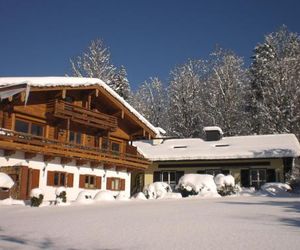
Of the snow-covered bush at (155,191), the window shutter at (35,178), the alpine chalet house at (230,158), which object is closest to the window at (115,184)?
the snow-covered bush at (155,191)

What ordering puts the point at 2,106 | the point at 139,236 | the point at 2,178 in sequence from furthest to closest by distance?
1. the point at 2,106
2. the point at 2,178
3. the point at 139,236

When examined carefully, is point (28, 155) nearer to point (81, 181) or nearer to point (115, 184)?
point (81, 181)

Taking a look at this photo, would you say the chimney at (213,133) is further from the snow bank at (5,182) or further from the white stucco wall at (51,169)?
the snow bank at (5,182)

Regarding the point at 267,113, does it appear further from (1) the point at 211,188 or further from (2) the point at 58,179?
(2) the point at 58,179

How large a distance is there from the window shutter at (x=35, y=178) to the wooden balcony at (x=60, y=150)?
3.46ft

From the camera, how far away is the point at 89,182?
1056 inches

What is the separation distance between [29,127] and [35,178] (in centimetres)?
283

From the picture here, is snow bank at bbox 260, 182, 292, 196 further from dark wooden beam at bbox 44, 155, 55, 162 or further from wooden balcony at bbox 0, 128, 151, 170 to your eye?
dark wooden beam at bbox 44, 155, 55, 162

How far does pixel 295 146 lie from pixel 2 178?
2167 centimetres

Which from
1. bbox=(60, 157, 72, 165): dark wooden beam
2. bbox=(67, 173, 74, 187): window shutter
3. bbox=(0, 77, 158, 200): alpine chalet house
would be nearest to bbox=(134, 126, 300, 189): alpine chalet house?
bbox=(0, 77, 158, 200): alpine chalet house

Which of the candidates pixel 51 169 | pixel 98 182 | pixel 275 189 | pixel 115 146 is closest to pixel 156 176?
pixel 115 146

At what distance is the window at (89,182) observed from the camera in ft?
86.9

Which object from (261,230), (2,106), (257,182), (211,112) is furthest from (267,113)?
(261,230)

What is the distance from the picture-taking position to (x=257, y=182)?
32219 mm
